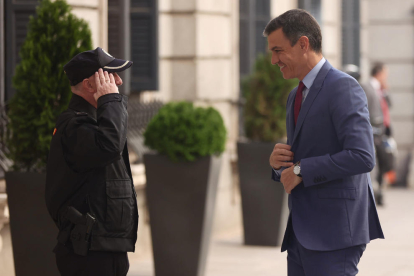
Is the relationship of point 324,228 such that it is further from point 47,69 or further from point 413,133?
point 413,133

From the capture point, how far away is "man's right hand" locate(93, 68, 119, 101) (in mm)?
3447

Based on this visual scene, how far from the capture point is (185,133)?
641cm

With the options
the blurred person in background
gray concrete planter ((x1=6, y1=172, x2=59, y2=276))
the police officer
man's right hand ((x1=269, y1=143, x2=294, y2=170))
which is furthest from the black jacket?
the blurred person in background

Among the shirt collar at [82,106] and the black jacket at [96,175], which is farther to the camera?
the shirt collar at [82,106]

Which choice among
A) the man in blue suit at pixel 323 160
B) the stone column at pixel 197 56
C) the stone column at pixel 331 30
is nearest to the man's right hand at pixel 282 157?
the man in blue suit at pixel 323 160

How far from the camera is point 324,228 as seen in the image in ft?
11.0

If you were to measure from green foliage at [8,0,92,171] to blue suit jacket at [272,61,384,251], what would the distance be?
1942 millimetres

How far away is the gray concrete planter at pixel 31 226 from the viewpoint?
185 inches

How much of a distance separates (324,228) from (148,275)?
390cm

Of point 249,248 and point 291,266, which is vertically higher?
point 291,266

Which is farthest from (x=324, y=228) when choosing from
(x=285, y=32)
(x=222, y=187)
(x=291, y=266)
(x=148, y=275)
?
(x=222, y=187)

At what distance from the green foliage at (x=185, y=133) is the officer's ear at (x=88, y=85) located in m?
2.89

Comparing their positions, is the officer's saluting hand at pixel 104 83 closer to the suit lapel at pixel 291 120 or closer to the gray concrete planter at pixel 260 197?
the suit lapel at pixel 291 120

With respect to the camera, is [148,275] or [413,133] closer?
[148,275]
